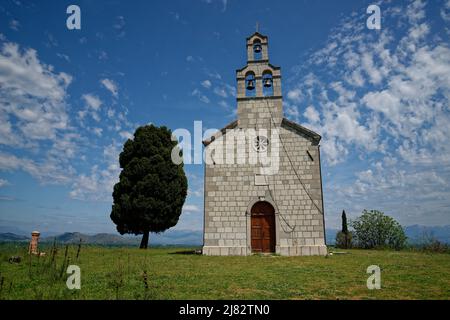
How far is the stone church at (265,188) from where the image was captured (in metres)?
14.9

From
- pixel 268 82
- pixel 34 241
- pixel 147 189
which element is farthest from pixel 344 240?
pixel 34 241

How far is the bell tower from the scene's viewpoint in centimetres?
1661

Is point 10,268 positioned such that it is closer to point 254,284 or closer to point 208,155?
point 254,284

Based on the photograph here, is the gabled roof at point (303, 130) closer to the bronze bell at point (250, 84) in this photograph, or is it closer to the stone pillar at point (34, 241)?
the bronze bell at point (250, 84)

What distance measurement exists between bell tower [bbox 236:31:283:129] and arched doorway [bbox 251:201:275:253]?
4538mm

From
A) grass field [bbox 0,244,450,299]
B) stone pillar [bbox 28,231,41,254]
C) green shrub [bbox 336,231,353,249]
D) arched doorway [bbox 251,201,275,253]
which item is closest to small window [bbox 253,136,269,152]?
arched doorway [bbox 251,201,275,253]

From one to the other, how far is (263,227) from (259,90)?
25.0 ft

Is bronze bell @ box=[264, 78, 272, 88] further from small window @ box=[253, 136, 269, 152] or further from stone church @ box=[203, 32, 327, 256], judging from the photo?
small window @ box=[253, 136, 269, 152]

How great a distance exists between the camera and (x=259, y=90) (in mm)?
16875

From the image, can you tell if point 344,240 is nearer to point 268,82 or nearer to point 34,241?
point 268,82

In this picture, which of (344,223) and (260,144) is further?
(344,223)

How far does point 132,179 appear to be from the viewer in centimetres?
2300

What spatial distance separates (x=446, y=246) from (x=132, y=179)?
22.9 meters

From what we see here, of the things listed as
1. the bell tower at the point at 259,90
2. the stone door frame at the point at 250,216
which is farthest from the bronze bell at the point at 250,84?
the stone door frame at the point at 250,216
